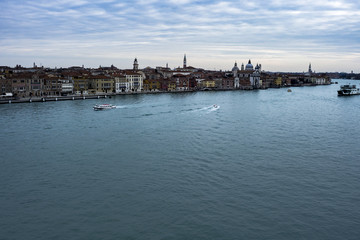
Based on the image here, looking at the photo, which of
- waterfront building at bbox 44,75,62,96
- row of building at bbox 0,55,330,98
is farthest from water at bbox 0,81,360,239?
waterfront building at bbox 44,75,62,96

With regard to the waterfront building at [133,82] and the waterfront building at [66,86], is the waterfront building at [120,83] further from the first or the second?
the waterfront building at [66,86]

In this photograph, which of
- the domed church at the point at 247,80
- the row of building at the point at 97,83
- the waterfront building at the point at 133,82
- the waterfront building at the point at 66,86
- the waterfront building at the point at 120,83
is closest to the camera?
the row of building at the point at 97,83

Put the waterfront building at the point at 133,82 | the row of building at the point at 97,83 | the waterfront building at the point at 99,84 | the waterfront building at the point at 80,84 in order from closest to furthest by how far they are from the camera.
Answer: the row of building at the point at 97,83 → the waterfront building at the point at 80,84 → the waterfront building at the point at 99,84 → the waterfront building at the point at 133,82

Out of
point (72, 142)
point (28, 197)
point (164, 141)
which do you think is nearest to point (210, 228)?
point (28, 197)

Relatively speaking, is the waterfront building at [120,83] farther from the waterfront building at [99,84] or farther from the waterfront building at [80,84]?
the waterfront building at [80,84]

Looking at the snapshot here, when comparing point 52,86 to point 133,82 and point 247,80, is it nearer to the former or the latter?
point 133,82

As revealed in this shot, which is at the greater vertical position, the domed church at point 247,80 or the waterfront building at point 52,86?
the domed church at point 247,80

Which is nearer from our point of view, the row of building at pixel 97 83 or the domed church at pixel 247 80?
the row of building at pixel 97 83

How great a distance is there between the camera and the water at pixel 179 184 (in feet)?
26.6

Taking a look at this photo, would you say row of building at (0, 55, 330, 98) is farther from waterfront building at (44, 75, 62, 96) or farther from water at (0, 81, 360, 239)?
water at (0, 81, 360, 239)

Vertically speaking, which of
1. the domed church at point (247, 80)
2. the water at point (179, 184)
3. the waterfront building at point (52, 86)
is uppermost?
the domed church at point (247, 80)

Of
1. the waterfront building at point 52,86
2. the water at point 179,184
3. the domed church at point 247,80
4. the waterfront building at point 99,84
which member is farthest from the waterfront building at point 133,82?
the water at point 179,184

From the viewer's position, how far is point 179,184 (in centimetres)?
1062

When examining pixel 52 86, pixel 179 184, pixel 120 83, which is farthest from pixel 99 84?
pixel 179 184
